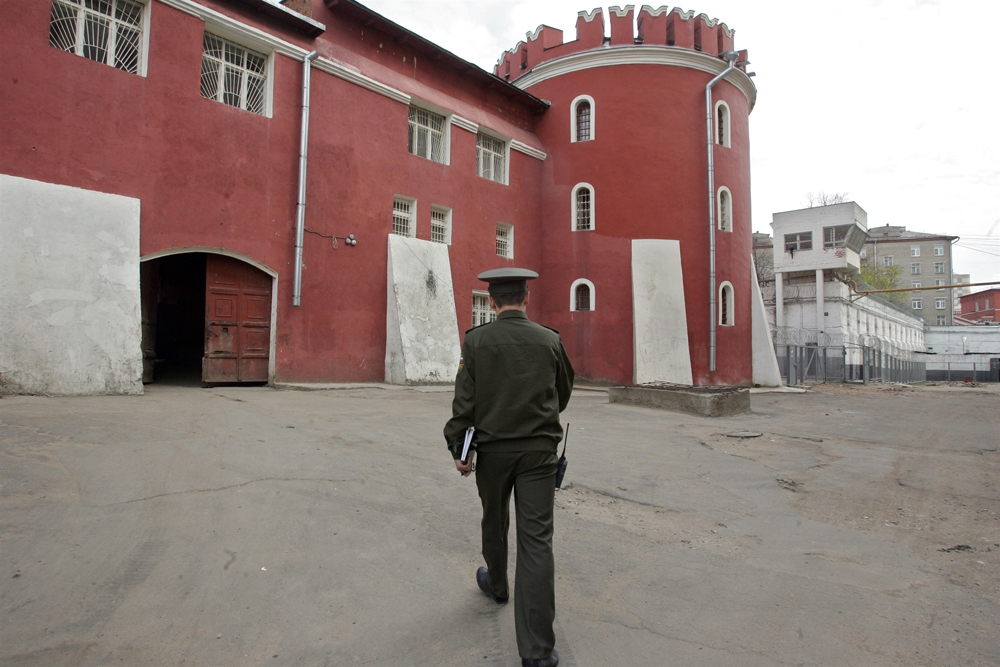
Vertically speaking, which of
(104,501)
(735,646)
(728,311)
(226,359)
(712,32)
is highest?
(712,32)

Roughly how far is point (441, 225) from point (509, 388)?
14.8 m

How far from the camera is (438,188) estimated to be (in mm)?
17000

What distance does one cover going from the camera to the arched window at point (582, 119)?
2030 centimetres

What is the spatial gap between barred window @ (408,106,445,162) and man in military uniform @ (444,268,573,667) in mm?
14544

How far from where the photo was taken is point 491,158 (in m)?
19.3

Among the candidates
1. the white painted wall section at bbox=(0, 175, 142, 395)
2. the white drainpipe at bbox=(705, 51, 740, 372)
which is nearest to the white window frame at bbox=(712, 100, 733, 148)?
the white drainpipe at bbox=(705, 51, 740, 372)

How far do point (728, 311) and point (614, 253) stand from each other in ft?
15.2

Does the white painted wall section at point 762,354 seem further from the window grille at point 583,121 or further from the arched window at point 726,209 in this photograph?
the window grille at point 583,121

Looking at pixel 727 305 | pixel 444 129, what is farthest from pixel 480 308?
pixel 727 305

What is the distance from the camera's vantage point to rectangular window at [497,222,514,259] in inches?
765

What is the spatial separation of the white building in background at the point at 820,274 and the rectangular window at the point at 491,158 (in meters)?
23.8

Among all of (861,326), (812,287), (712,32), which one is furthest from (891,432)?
(861,326)

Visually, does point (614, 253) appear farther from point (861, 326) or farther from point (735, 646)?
Answer: point (861, 326)

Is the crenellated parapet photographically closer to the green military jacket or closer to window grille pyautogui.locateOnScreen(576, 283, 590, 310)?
window grille pyautogui.locateOnScreen(576, 283, 590, 310)
